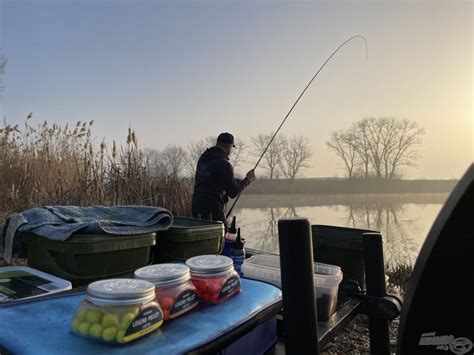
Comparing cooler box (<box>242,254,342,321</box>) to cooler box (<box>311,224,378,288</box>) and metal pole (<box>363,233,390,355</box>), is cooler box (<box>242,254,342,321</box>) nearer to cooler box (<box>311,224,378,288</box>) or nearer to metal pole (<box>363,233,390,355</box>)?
metal pole (<box>363,233,390,355</box>)

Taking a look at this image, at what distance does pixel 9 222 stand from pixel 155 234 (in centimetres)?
62

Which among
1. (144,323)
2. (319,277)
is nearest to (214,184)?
(319,277)

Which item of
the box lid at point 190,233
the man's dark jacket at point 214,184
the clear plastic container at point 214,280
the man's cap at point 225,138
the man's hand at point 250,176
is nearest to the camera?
the clear plastic container at point 214,280

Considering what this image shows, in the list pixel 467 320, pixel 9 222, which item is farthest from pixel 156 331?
pixel 9 222

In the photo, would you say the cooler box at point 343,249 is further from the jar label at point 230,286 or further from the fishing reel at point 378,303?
the jar label at point 230,286

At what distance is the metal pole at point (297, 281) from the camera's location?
668mm

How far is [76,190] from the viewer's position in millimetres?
4238

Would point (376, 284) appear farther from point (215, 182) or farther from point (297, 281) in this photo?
point (215, 182)

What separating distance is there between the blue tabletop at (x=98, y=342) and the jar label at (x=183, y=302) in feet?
0.05

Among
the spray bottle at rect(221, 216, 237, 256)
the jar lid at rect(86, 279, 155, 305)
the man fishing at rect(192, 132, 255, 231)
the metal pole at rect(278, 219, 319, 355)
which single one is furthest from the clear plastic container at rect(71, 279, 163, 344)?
the man fishing at rect(192, 132, 255, 231)

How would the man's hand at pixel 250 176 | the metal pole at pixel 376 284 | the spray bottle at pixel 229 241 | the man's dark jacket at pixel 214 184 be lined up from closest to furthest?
the metal pole at pixel 376 284, the spray bottle at pixel 229 241, the man's dark jacket at pixel 214 184, the man's hand at pixel 250 176

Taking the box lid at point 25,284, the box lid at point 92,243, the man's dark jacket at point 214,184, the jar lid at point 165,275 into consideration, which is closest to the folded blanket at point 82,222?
the box lid at point 92,243

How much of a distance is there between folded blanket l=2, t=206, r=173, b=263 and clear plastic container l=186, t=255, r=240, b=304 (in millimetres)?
453

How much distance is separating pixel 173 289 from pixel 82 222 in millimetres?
665
